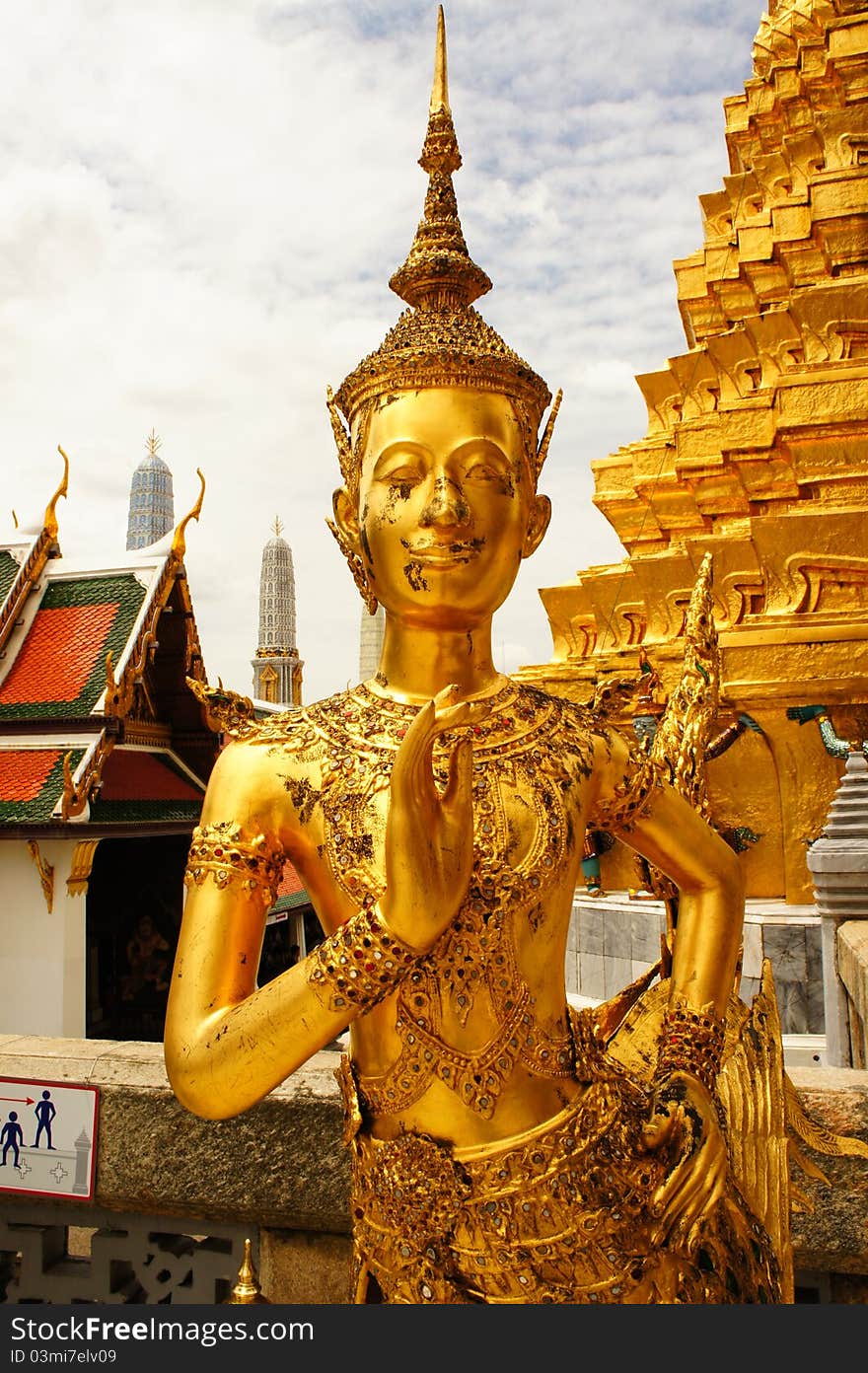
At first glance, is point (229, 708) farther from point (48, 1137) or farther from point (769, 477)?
point (769, 477)

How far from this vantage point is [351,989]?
1.64 metres

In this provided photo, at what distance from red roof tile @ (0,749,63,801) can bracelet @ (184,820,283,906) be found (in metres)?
7.25

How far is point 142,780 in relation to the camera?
9805 millimetres

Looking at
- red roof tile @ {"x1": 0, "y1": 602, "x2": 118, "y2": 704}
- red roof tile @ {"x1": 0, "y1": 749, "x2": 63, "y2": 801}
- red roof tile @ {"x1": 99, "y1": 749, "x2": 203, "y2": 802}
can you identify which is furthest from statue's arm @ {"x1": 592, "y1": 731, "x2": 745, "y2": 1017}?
red roof tile @ {"x1": 0, "y1": 602, "x2": 118, "y2": 704}

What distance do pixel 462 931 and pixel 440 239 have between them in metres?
1.62

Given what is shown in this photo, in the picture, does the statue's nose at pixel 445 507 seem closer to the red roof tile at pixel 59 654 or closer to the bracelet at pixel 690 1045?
the bracelet at pixel 690 1045

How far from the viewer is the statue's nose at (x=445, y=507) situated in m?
1.91

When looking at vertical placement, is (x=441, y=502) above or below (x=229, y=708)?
above

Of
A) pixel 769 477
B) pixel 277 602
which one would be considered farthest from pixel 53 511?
pixel 277 602

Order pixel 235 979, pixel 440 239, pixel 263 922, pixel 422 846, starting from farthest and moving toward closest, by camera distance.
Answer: pixel 440 239 → pixel 263 922 → pixel 235 979 → pixel 422 846

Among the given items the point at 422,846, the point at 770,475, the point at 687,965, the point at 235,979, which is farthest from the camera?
the point at 770,475

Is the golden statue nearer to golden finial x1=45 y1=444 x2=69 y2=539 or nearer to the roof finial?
the roof finial

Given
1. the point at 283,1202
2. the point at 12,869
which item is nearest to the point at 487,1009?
the point at 283,1202

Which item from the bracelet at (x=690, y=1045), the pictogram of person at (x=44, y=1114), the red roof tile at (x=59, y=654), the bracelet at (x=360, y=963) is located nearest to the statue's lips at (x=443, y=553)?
the bracelet at (x=360, y=963)
